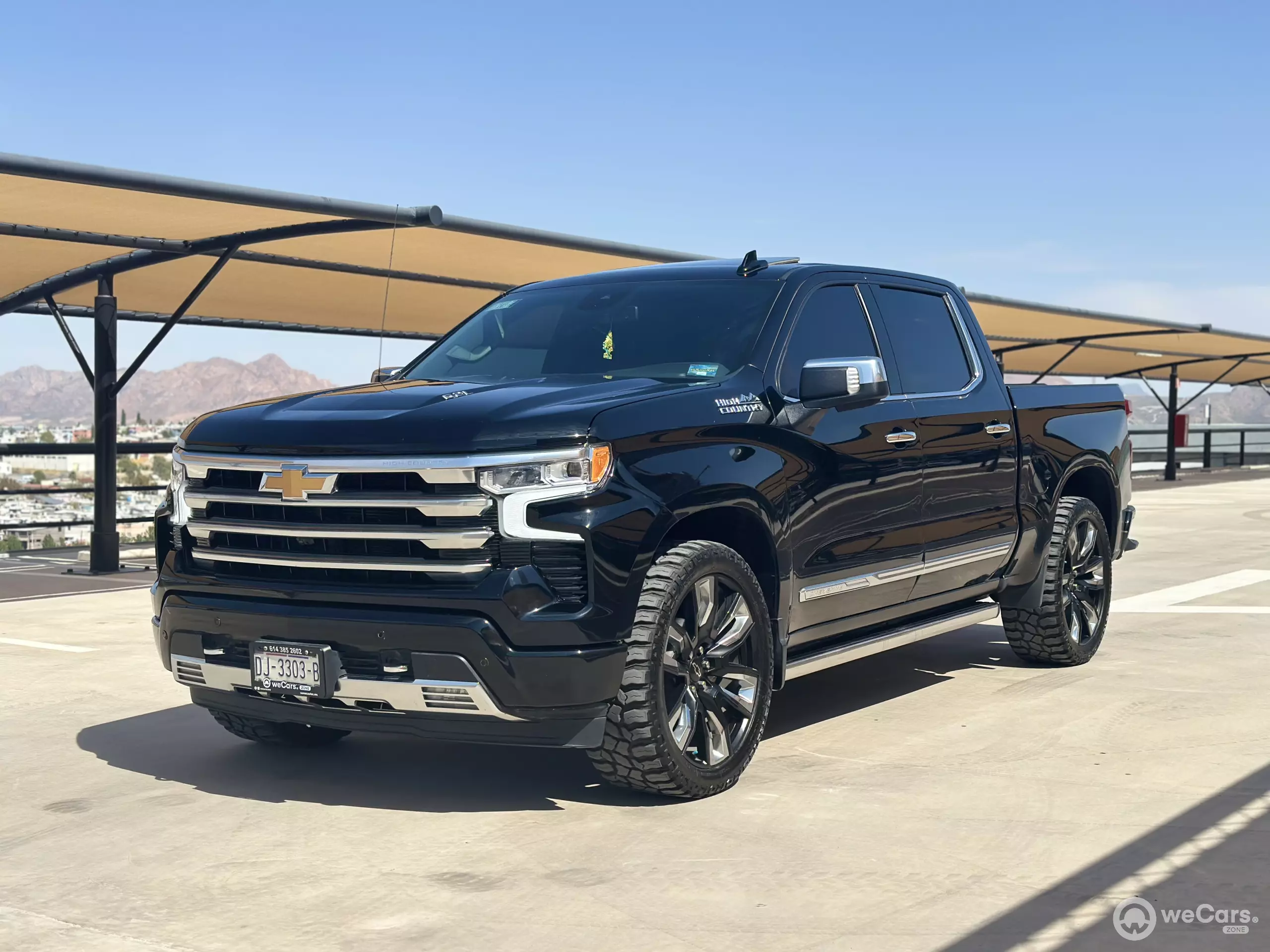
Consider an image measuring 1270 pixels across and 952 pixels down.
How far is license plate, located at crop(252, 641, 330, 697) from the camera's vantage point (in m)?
4.70

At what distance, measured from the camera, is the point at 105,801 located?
5.16 m

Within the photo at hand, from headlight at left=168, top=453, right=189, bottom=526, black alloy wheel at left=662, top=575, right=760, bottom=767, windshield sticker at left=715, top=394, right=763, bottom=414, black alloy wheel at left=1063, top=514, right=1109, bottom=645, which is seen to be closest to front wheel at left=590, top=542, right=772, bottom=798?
black alloy wheel at left=662, top=575, right=760, bottom=767

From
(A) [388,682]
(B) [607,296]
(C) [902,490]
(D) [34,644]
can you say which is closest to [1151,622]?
(C) [902,490]

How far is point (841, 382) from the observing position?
5.48m

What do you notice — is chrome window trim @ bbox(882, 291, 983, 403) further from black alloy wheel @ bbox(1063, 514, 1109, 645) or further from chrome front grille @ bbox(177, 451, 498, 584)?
chrome front grille @ bbox(177, 451, 498, 584)

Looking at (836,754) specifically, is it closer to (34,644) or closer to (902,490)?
(902,490)

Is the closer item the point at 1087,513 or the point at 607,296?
the point at 607,296

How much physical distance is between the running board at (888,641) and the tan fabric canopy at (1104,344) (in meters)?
11.0

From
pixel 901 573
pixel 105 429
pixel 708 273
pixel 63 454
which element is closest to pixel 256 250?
pixel 105 429

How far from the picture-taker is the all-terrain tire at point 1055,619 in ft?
24.5

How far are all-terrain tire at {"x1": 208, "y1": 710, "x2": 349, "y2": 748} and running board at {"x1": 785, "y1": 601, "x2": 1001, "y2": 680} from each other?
75.0 inches

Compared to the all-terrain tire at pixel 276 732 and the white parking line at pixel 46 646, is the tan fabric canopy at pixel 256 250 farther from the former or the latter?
the all-terrain tire at pixel 276 732

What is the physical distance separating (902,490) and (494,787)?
219 centimetres

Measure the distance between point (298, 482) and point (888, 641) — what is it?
8.95 feet
